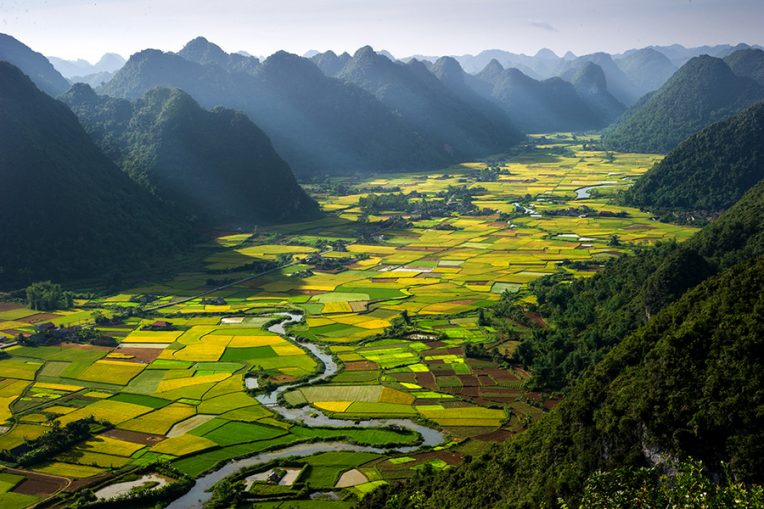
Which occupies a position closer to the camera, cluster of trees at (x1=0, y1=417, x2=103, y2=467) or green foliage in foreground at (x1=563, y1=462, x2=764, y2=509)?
green foliage in foreground at (x1=563, y1=462, x2=764, y2=509)

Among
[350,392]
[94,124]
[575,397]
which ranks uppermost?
[94,124]

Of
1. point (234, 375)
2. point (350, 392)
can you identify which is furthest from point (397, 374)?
point (234, 375)

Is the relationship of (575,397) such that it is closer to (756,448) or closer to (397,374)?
(756,448)

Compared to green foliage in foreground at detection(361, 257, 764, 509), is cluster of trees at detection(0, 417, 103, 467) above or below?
below

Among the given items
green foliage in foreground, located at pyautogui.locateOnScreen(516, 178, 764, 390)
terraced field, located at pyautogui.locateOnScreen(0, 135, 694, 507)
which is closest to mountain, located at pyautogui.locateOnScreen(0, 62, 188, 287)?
terraced field, located at pyautogui.locateOnScreen(0, 135, 694, 507)

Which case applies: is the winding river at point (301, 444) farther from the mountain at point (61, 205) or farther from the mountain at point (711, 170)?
the mountain at point (711, 170)

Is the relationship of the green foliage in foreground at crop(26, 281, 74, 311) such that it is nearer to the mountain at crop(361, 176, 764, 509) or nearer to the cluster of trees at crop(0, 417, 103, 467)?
the cluster of trees at crop(0, 417, 103, 467)

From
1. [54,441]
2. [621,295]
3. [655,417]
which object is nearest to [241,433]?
[54,441]
